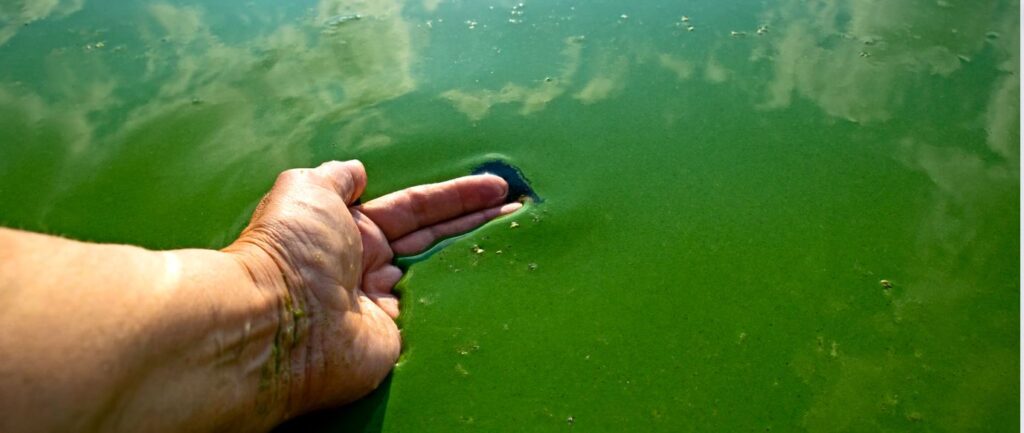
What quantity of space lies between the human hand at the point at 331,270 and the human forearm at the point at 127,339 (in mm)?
89

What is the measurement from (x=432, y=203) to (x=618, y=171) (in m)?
0.61

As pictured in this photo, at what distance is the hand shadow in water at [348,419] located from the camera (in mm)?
1615

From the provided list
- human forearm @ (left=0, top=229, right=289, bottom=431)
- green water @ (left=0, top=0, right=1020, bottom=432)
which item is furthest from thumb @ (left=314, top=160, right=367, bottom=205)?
human forearm @ (left=0, top=229, right=289, bottom=431)

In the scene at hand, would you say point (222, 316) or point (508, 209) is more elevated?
point (222, 316)

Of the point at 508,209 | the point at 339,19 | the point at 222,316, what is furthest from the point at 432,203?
the point at 339,19

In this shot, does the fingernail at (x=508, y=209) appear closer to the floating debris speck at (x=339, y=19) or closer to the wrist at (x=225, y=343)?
the wrist at (x=225, y=343)

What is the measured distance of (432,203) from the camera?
215cm

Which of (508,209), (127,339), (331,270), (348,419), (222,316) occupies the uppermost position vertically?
(127,339)

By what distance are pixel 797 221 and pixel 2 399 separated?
6.26 feet

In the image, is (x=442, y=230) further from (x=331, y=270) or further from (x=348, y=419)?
(x=348, y=419)

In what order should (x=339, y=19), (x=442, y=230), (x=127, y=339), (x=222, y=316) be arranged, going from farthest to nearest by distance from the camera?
(x=339, y=19) < (x=442, y=230) < (x=222, y=316) < (x=127, y=339)

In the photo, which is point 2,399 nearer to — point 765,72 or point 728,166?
point 728,166

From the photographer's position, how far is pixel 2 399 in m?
1.01

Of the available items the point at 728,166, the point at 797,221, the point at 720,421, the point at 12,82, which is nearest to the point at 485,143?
the point at 728,166
